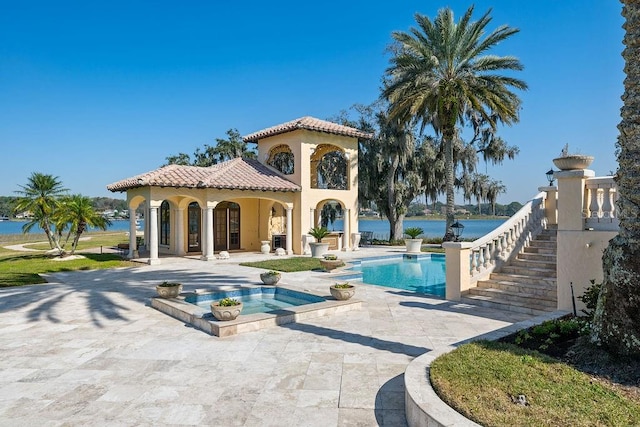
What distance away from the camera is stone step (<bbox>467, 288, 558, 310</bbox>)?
8.35 meters

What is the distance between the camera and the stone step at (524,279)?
908cm

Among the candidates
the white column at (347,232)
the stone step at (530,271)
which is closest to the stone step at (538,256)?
the stone step at (530,271)

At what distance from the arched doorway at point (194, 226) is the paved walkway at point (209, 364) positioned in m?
13.5

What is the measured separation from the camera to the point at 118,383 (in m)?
5.09

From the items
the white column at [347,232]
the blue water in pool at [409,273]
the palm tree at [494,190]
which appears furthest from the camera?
the palm tree at [494,190]

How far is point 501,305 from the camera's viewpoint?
892 cm

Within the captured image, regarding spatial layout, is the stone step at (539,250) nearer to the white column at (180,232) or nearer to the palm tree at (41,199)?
the white column at (180,232)

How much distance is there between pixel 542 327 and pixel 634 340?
5.08 feet

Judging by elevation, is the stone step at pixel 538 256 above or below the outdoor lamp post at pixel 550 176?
below

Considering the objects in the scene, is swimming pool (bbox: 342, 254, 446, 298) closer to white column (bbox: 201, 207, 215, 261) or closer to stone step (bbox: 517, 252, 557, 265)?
stone step (bbox: 517, 252, 557, 265)

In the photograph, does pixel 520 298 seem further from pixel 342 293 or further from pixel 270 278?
pixel 270 278

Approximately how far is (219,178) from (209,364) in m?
15.8

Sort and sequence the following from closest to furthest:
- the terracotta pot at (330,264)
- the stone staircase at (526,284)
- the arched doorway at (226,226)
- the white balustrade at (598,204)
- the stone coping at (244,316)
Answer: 1. the stone coping at (244,316)
2. the white balustrade at (598,204)
3. the stone staircase at (526,284)
4. the terracotta pot at (330,264)
5. the arched doorway at (226,226)

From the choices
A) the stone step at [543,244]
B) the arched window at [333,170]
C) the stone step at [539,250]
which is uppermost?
the arched window at [333,170]
